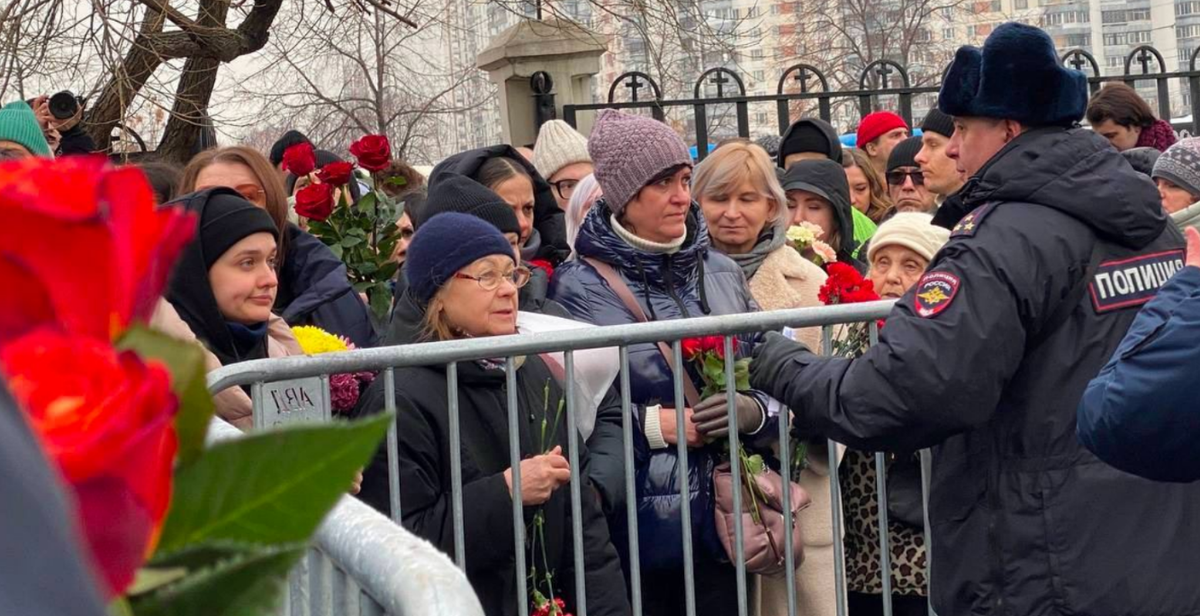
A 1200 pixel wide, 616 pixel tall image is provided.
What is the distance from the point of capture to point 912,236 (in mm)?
4480

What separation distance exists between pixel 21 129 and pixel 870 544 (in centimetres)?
295

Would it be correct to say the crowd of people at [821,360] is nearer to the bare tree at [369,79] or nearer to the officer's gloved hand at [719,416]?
the officer's gloved hand at [719,416]

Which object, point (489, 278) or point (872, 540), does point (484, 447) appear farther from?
point (872, 540)

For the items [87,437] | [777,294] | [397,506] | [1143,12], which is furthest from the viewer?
[1143,12]

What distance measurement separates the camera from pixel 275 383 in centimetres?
329

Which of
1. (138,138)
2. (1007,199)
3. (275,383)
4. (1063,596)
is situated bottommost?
(1063,596)

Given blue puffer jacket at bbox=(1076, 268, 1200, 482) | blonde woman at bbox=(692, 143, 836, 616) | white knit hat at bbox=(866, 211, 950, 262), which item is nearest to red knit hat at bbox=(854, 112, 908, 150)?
blonde woman at bbox=(692, 143, 836, 616)

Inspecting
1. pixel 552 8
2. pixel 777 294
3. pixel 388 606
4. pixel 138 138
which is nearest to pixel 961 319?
pixel 777 294

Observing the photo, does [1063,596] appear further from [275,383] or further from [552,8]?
[552,8]

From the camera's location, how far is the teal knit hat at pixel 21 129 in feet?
16.6

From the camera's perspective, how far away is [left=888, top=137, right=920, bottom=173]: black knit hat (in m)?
6.93

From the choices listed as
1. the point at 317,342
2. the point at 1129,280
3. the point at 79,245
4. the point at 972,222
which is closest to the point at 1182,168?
the point at 1129,280

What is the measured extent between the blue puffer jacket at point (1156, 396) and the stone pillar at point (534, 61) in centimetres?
815

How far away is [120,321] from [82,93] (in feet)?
29.8
